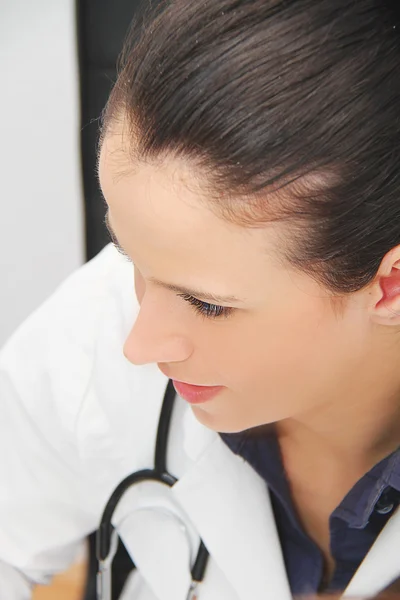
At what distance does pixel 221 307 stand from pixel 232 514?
363 mm

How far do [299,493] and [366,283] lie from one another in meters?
0.41

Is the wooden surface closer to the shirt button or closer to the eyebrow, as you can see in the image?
the shirt button

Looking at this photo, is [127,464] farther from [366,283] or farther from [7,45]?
[7,45]

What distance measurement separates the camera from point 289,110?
527 mm

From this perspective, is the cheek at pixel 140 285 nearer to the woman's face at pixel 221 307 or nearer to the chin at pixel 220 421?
the woman's face at pixel 221 307

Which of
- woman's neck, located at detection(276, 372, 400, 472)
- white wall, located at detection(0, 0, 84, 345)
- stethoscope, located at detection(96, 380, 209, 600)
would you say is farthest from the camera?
white wall, located at detection(0, 0, 84, 345)

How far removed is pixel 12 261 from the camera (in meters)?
1.63

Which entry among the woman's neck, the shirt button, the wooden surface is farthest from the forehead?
the wooden surface

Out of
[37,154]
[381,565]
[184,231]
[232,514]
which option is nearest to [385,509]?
[381,565]

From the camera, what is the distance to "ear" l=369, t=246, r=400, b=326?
0.60 meters

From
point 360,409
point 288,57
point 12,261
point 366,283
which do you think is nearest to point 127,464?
point 360,409

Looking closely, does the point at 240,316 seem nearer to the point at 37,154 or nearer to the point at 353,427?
the point at 353,427

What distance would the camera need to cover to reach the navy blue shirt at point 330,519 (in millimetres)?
795

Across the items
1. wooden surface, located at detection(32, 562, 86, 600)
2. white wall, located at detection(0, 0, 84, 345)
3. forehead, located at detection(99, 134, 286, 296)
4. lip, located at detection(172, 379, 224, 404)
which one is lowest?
wooden surface, located at detection(32, 562, 86, 600)
